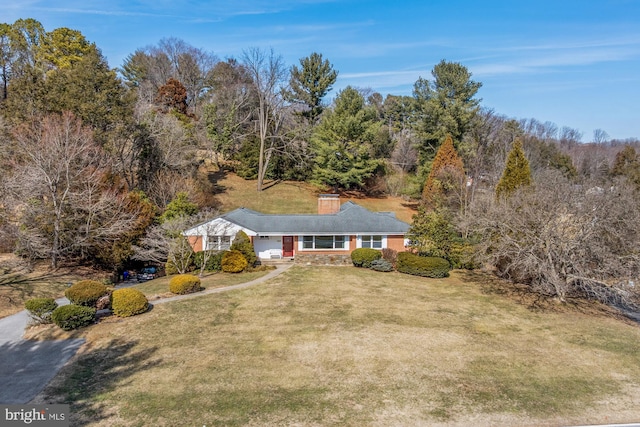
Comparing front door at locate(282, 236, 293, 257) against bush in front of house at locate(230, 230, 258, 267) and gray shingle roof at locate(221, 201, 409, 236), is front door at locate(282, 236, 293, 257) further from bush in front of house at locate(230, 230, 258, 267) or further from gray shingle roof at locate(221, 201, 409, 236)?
bush in front of house at locate(230, 230, 258, 267)

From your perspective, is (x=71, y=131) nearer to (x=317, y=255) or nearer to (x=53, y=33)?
(x=317, y=255)

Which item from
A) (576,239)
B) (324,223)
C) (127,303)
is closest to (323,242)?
(324,223)

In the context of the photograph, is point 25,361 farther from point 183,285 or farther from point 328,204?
point 328,204

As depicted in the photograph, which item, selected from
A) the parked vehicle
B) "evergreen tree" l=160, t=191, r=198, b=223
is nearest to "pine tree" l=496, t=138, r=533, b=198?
"evergreen tree" l=160, t=191, r=198, b=223

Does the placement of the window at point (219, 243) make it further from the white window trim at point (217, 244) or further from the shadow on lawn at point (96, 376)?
the shadow on lawn at point (96, 376)

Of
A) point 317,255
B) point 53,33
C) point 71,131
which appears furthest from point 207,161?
point 317,255

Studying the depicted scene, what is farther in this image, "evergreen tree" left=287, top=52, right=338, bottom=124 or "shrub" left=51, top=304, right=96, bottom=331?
"evergreen tree" left=287, top=52, right=338, bottom=124

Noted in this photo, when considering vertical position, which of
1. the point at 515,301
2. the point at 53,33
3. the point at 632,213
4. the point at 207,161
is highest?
the point at 53,33
